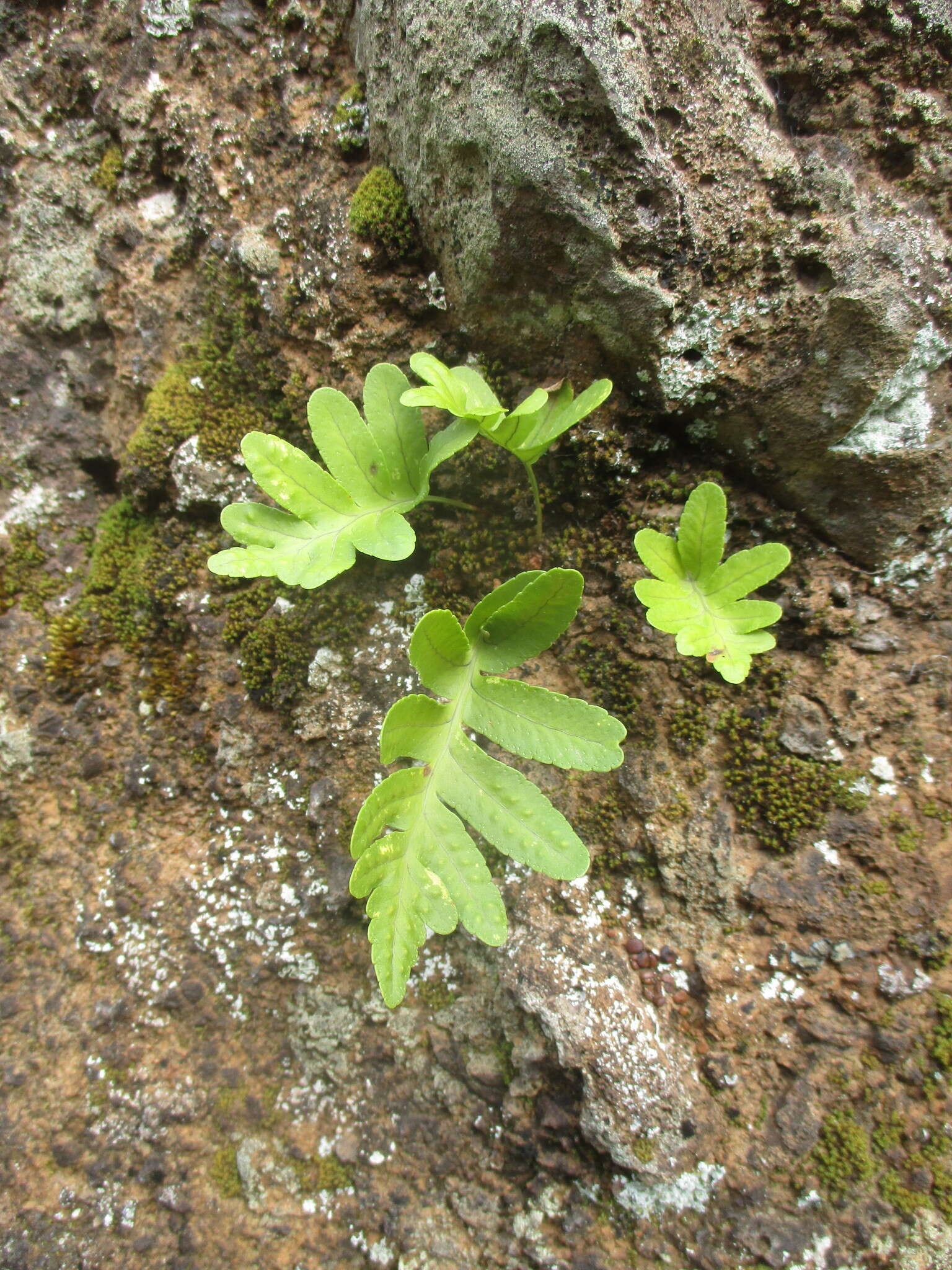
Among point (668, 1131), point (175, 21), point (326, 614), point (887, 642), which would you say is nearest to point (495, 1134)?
point (668, 1131)

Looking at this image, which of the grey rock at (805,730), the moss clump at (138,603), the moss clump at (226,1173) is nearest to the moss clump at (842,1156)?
the grey rock at (805,730)

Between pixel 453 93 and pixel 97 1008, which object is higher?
pixel 453 93

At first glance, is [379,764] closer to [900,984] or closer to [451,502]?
[451,502]

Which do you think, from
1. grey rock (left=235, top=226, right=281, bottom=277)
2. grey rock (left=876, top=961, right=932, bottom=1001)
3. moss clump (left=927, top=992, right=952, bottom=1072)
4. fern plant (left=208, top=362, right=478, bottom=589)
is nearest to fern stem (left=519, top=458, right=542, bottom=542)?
fern plant (left=208, top=362, right=478, bottom=589)

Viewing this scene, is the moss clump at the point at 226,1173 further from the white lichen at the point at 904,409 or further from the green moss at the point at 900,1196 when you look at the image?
the white lichen at the point at 904,409

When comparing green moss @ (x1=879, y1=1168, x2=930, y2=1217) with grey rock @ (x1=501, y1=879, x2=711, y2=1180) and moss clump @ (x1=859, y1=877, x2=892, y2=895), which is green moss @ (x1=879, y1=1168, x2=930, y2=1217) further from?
moss clump @ (x1=859, y1=877, x2=892, y2=895)

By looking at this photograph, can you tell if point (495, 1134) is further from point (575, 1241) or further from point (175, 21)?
point (175, 21)

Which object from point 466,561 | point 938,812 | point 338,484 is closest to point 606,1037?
point 938,812
